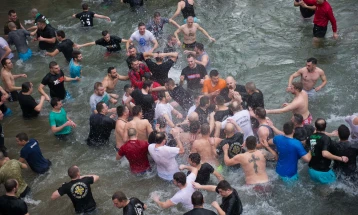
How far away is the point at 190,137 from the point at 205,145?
0.56 m

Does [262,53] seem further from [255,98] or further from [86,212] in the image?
[86,212]

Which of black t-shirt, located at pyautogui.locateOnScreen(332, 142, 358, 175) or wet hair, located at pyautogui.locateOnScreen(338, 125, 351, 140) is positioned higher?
wet hair, located at pyautogui.locateOnScreen(338, 125, 351, 140)

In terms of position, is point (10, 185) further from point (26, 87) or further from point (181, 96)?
point (181, 96)

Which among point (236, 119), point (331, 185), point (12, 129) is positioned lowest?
point (12, 129)

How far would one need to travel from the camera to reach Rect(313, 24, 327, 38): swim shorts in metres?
13.2

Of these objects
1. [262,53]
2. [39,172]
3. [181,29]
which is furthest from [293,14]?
[39,172]

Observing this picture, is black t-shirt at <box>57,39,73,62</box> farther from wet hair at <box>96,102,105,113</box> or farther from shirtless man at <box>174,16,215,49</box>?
wet hair at <box>96,102,105,113</box>

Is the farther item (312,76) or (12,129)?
(12,129)

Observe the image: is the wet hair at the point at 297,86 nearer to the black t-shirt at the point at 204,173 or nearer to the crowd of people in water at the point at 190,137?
the crowd of people in water at the point at 190,137

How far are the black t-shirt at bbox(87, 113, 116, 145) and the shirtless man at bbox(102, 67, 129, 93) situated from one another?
4.81ft

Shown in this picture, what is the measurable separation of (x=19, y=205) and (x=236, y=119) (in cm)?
446

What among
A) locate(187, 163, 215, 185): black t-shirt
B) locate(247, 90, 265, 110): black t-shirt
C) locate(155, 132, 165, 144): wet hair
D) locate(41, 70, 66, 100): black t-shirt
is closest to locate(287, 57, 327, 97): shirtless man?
locate(247, 90, 265, 110): black t-shirt

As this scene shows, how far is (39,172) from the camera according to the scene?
9.44 meters

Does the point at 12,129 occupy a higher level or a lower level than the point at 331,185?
lower
